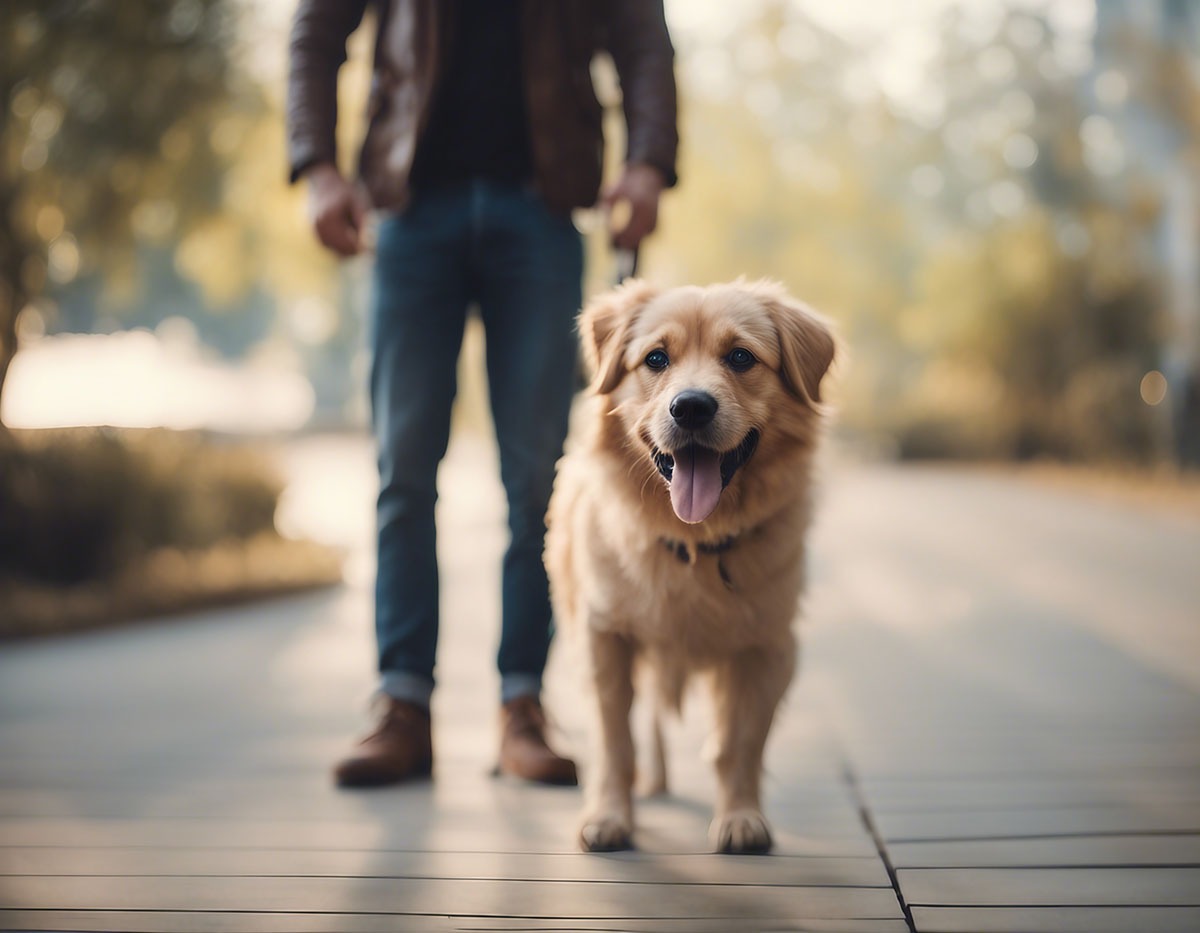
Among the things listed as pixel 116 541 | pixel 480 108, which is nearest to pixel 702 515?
pixel 480 108

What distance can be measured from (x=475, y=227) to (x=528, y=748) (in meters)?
1.25

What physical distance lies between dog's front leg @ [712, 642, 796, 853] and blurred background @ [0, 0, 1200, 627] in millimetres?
603

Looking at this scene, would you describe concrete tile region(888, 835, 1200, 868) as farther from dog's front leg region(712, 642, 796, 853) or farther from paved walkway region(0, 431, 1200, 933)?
dog's front leg region(712, 642, 796, 853)

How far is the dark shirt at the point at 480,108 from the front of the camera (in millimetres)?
2686

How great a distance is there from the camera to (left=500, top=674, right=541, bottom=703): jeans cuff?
263 cm

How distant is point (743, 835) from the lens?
1992mm

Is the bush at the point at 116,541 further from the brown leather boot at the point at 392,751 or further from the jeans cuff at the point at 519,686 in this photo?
the jeans cuff at the point at 519,686

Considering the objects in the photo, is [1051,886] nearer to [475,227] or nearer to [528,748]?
[528,748]

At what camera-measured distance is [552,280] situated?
2.64m

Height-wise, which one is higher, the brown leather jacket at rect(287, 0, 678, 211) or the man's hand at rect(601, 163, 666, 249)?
the brown leather jacket at rect(287, 0, 678, 211)

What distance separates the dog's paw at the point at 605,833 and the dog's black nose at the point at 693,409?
0.76 m

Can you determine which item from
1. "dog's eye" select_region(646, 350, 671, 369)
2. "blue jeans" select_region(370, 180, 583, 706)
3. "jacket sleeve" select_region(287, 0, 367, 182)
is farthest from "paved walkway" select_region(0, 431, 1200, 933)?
"jacket sleeve" select_region(287, 0, 367, 182)

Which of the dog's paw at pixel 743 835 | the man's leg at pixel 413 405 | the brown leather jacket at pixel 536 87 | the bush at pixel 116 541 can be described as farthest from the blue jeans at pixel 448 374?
the bush at pixel 116 541

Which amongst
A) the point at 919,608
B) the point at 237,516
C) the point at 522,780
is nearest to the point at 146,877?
the point at 522,780
